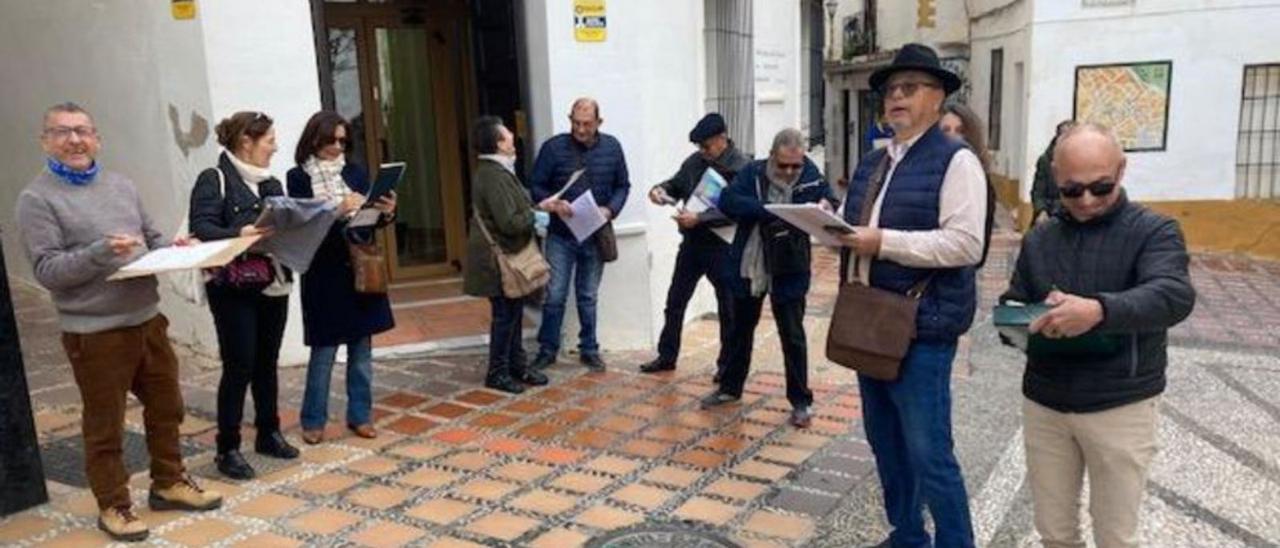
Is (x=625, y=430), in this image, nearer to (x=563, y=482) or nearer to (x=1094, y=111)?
(x=563, y=482)

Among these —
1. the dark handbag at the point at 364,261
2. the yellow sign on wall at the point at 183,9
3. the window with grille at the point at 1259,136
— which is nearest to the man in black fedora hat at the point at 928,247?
the dark handbag at the point at 364,261

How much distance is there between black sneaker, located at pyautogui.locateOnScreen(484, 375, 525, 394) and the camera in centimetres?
591

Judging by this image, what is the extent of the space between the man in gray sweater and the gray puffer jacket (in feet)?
10.4

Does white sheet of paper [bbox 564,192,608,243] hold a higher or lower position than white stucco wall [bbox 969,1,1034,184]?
lower

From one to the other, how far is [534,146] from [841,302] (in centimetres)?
369

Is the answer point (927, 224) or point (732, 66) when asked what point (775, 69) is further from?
point (927, 224)

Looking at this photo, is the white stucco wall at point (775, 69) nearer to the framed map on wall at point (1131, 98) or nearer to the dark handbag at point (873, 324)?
the framed map on wall at point (1131, 98)

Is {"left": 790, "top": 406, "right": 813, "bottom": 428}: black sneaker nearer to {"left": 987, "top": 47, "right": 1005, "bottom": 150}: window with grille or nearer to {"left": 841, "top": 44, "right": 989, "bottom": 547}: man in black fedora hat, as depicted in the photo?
{"left": 841, "top": 44, "right": 989, "bottom": 547}: man in black fedora hat

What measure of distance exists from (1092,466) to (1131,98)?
10487mm

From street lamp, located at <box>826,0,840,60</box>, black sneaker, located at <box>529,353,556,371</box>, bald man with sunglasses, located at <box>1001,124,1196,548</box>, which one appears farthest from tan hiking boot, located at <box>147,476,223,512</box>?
street lamp, located at <box>826,0,840,60</box>

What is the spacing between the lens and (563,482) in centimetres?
452

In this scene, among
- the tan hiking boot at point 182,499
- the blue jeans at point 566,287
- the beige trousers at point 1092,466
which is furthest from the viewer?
the blue jeans at point 566,287

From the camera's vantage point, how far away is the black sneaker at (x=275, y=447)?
481 centimetres

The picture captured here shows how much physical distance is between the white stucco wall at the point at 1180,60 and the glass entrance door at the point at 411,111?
7693mm
